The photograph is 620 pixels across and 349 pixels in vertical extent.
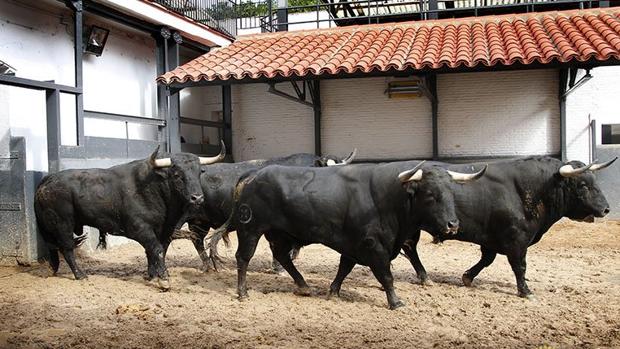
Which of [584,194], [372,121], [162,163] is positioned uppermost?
[372,121]

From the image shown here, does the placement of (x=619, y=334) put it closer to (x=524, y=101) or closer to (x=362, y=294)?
(x=362, y=294)

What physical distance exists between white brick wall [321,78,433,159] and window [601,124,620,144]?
3.20 metres

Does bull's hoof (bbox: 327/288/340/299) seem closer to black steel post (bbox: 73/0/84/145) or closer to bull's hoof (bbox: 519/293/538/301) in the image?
bull's hoof (bbox: 519/293/538/301)

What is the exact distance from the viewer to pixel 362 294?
22.3 ft

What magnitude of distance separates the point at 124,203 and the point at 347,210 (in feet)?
8.97

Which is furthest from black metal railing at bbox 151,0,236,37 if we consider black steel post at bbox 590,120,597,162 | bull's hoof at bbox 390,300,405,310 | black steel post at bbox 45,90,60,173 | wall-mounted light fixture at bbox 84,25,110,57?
bull's hoof at bbox 390,300,405,310

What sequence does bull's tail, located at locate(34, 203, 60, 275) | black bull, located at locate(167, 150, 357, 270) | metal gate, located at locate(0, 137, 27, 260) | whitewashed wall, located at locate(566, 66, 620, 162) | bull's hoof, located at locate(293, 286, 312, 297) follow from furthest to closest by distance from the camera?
whitewashed wall, located at locate(566, 66, 620, 162) < metal gate, located at locate(0, 137, 27, 260) < black bull, located at locate(167, 150, 357, 270) < bull's tail, located at locate(34, 203, 60, 275) < bull's hoof, located at locate(293, 286, 312, 297)

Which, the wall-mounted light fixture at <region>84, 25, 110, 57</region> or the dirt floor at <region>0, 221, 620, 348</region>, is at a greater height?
the wall-mounted light fixture at <region>84, 25, 110, 57</region>

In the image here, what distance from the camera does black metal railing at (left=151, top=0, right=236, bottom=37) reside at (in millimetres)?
12844

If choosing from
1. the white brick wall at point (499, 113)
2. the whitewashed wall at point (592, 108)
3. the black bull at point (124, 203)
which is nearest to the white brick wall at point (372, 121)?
the white brick wall at point (499, 113)

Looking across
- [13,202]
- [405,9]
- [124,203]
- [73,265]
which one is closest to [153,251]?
[124,203]

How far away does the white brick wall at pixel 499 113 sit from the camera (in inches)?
470

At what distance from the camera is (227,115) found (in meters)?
14.0

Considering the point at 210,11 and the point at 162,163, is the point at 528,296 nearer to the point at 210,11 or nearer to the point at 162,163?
the point at 162,163
